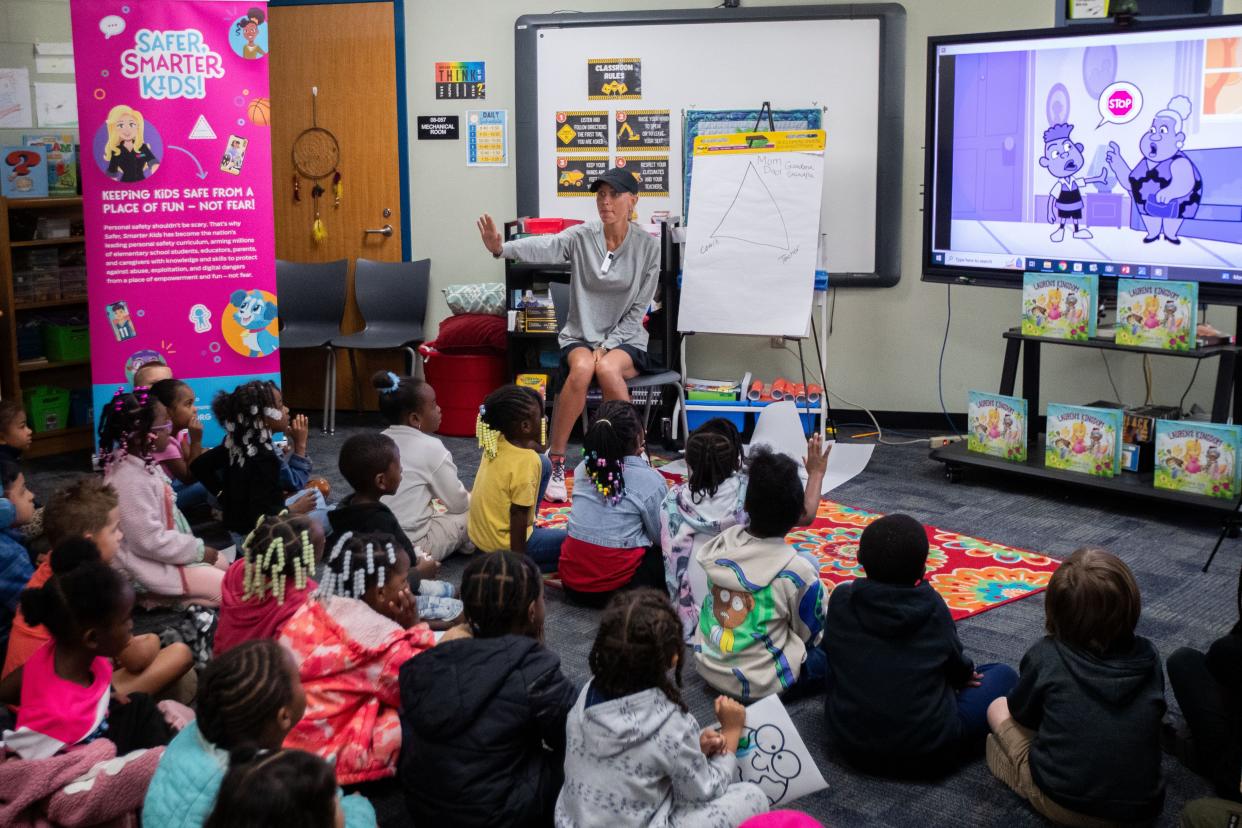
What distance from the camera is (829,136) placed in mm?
6188

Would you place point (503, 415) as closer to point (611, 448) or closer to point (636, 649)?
point (611, 448)

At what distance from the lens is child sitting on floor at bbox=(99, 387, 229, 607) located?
3.66 meters

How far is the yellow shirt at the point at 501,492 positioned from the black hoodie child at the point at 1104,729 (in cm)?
184

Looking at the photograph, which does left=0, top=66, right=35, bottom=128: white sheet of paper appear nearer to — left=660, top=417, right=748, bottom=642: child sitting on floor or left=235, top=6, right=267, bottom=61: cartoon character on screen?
left=235, top=6, right=267, bottom=61: cartoon character on screen

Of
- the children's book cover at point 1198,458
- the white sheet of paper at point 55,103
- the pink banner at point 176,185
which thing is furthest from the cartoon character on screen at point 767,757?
the white sheet of paper at point 55,103

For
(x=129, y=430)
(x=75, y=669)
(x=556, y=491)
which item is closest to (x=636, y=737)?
(x=75, y=669)

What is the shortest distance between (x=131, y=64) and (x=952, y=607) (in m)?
3.98

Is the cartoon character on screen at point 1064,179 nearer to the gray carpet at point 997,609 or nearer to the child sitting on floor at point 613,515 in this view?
the gray carpet at point 997,609

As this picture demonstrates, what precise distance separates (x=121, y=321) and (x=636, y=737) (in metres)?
4.00

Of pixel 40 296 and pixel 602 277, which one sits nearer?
pixel 602 277

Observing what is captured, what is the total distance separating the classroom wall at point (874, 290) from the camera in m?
6.03

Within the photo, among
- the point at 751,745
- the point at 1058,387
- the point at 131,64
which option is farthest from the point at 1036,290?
the point at 131,64

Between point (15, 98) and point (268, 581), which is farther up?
point (15, 98)

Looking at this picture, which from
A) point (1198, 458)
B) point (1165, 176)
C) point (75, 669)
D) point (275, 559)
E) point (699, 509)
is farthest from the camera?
point (1165, 176)
